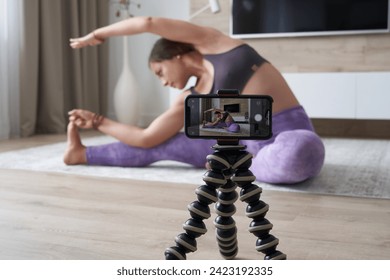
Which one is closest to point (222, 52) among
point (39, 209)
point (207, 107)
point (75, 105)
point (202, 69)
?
point (202, 69)

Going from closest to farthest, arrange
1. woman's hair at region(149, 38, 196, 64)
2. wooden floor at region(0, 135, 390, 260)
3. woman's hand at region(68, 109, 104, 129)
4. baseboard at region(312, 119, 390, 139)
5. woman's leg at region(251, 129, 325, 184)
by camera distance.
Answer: wooden floor at region(0, 135, 390, 260), woman's leg at region(251, 129, 325, 184), woman's hair at region(149, 38, 196, 64), woman's hand at region(68, 109, 104, 129), baseboard at region(312, 119, 390, 139)

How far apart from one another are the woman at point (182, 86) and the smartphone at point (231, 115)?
0.99 m

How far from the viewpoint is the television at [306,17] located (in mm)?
3506

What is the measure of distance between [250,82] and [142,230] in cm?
95

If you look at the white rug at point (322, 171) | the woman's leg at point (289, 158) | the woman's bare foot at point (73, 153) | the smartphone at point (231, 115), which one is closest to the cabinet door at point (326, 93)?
the white rug at point (322, 171)

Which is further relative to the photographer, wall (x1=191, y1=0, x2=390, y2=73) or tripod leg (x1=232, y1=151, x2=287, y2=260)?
wall (x1=191, y1=0, x2=390, y2=73)

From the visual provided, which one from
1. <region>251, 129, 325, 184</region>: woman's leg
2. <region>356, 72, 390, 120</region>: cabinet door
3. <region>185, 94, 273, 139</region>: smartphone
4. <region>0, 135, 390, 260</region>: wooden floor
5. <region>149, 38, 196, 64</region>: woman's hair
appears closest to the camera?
<region>185, 94, 273, 139</region>: smartphone

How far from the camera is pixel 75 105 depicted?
3.99m

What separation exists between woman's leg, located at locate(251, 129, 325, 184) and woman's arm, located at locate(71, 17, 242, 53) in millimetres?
519

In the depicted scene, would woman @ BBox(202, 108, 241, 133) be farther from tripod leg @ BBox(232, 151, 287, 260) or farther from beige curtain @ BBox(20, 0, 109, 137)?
beige curtain @ BBox(20, 0, 109, 137)

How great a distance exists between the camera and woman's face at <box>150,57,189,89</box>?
84.0 inches

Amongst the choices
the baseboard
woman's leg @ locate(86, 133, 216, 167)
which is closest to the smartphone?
woman's leg @ locate(86, 133, 216, 167)

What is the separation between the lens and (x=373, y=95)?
11.3 feet

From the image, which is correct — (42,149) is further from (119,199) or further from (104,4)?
(104,4)
